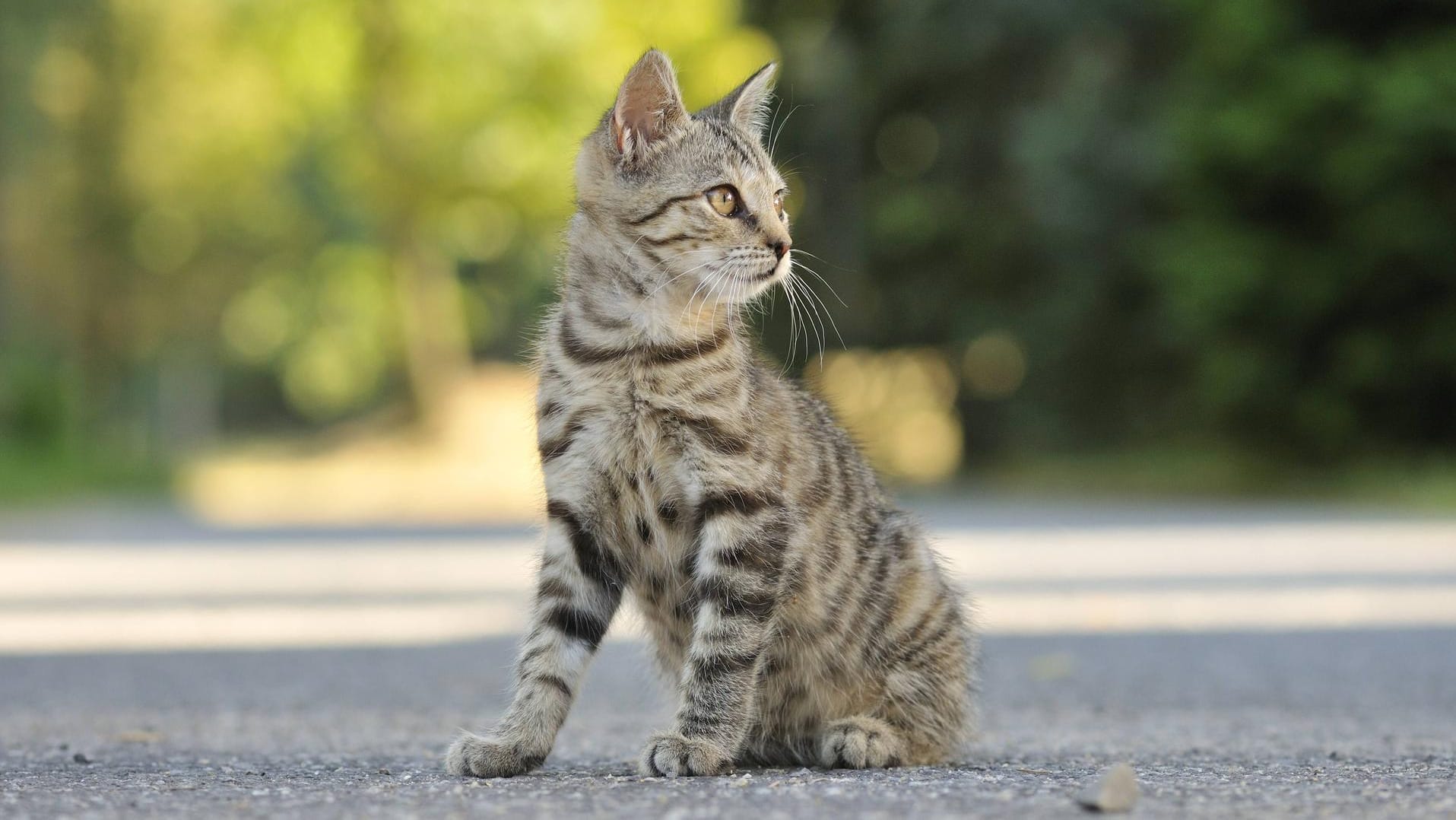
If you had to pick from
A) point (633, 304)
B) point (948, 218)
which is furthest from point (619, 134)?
point (948, 218)

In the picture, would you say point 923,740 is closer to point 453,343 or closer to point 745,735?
point 745,735

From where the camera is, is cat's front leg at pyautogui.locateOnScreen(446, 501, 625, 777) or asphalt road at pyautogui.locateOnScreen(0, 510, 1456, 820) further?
cat's front leg at pyautogui.locateOnScreen(446, 501, 625, 777)

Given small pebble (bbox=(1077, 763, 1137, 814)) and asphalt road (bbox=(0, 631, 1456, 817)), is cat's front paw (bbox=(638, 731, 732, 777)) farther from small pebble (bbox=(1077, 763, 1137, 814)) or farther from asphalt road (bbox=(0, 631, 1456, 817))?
small pebble (bbox=(1077, 763, 1137, 814))

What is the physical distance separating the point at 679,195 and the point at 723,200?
116mm

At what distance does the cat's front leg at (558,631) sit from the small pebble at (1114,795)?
136cm

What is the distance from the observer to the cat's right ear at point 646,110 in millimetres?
4289

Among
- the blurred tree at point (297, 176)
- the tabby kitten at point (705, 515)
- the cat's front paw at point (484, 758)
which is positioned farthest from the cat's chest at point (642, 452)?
the blurred tree at point (297, 176)

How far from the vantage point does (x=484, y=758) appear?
3.91m

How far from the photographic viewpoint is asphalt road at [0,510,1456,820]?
334 centimetres

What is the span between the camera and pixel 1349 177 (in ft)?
59.9

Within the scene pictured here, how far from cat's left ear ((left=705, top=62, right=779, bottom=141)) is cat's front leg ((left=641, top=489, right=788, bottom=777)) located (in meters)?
1.21

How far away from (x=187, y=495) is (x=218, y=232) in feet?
58.9

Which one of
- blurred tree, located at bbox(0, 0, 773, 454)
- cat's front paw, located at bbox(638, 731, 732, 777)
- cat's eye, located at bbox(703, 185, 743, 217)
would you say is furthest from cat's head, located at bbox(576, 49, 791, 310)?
blurred tree, located at bbox(0, 0, 773, 454)

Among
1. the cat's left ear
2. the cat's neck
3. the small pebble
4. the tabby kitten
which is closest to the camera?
the small pebble
